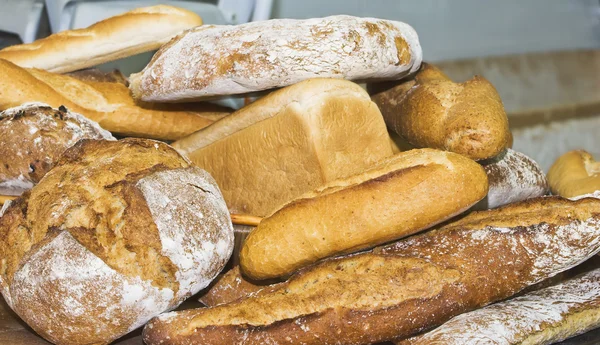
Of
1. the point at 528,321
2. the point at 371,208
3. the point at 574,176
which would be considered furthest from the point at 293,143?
the point at 574,176

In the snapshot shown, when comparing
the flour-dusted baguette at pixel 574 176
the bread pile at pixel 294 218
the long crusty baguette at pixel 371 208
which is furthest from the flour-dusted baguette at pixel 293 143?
the flour-dusted baguette at pixel 574 176

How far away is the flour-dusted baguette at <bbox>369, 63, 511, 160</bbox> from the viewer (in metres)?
1.27

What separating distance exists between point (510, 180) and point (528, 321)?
1.39 ft

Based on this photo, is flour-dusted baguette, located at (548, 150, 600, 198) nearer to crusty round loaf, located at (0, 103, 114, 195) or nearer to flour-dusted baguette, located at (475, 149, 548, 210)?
flour-dusted baguette, located at (475, 149, 548, 210)

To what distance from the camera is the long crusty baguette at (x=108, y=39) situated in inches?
64.6

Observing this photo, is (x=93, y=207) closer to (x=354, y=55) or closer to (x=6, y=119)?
(x=6, y=119)

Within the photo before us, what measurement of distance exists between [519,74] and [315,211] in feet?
11.7

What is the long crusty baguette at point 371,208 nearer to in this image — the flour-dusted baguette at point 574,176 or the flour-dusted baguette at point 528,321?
the flour-dusted baguette at point 528,321

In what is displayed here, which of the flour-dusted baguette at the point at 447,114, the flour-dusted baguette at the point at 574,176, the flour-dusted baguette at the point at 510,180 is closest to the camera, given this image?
the flour-dusted baguette at the point at 447,114

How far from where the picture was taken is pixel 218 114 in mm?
1696

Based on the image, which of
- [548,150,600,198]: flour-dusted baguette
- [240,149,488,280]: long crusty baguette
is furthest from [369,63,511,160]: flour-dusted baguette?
[548,150,600,198]: flour-dusted baguette

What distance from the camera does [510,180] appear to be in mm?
1484

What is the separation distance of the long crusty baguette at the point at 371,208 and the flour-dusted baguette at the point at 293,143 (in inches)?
5.8

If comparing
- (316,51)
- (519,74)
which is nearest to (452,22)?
(519,74)
